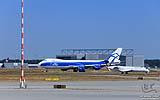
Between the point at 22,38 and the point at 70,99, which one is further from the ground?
the point at 22,38

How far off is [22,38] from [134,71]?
9369cm

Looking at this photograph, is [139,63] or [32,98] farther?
[139,63]

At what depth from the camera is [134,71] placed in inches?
4973

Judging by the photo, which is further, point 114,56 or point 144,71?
point 114,56

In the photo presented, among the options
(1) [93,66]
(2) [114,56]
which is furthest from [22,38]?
(2) [114,56]

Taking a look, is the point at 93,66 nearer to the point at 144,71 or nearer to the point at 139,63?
the point at 144,71

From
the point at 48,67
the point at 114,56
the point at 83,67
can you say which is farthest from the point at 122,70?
the point at 114,56

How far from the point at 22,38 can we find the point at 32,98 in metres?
12.2

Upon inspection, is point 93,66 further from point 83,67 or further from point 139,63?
point 139,63

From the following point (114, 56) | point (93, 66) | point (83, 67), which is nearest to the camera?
point (83, 67)

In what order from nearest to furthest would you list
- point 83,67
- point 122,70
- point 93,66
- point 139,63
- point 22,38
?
point 22,38 → point 122,70 → point 83,67 → point 93,66 → point 139,63

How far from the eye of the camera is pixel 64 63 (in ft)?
463

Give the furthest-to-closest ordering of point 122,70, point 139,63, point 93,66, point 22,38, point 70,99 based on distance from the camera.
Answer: point 139,63
point 93,66
point 122,70
point 22,38
point 70,99

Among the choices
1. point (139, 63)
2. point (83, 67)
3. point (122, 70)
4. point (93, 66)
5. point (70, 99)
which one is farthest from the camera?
point (139, 63)
